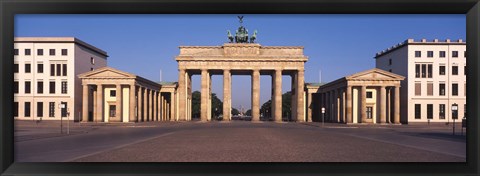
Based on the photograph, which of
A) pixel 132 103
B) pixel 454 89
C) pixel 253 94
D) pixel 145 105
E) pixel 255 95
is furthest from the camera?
pixel 253 94

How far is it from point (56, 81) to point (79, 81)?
5.13 m

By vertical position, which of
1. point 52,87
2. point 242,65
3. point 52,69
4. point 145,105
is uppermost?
point 242,65

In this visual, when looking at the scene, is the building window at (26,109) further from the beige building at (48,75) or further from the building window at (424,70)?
the building window at (424,70)

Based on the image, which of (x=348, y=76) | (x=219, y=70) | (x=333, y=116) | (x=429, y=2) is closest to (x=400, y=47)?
(x=348, y=76)

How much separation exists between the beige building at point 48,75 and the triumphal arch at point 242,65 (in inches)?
946

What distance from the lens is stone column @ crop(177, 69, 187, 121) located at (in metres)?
105

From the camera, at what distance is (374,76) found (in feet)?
286

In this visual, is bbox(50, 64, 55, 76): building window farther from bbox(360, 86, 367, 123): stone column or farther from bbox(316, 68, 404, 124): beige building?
bbox(360, 86, 367, 123): stone column

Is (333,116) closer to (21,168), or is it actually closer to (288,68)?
(288,68)

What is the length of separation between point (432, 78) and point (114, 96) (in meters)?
60.5

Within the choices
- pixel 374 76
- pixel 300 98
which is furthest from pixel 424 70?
pixel 300 98

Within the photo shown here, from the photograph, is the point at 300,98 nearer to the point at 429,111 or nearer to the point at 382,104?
the point at 382,104

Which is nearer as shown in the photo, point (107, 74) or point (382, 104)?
point (107, 74)

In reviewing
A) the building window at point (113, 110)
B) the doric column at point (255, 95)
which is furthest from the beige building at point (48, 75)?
the doric column at point (255, 95)
